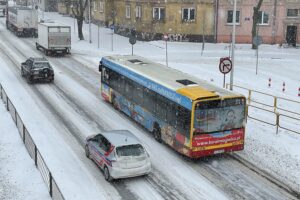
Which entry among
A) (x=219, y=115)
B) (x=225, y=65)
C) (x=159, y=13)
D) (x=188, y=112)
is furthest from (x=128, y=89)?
(x=159, y=13)

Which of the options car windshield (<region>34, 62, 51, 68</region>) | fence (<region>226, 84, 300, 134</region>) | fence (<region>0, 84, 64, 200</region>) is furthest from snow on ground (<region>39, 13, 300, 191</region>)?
fence (<region>0, 84, 64, 200</region>)

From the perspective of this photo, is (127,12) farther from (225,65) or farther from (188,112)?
(188,112)

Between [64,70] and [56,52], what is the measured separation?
7.77m

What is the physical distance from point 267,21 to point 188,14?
349 inches

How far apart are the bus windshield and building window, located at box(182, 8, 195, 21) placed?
118ft

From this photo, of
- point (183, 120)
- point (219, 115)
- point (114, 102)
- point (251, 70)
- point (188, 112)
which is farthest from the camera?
point (251, 70)

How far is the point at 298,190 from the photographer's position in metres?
16.7

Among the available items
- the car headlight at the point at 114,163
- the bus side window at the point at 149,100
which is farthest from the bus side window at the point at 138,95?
the car headlight at the point at 114,163

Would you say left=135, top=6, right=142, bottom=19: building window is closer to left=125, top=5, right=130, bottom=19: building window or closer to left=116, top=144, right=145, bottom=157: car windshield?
left=125, top=5, right=130, bottom=19: building window

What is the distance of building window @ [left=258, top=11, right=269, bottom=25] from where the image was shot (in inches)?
2071

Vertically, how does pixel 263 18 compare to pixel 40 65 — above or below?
above

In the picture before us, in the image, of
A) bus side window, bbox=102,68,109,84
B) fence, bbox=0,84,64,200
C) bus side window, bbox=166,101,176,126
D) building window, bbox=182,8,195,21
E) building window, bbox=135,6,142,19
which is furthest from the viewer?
building window, bbox=135,6,142,19

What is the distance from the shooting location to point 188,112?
18406mm

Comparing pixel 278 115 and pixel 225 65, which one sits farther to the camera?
pixel 225 65
